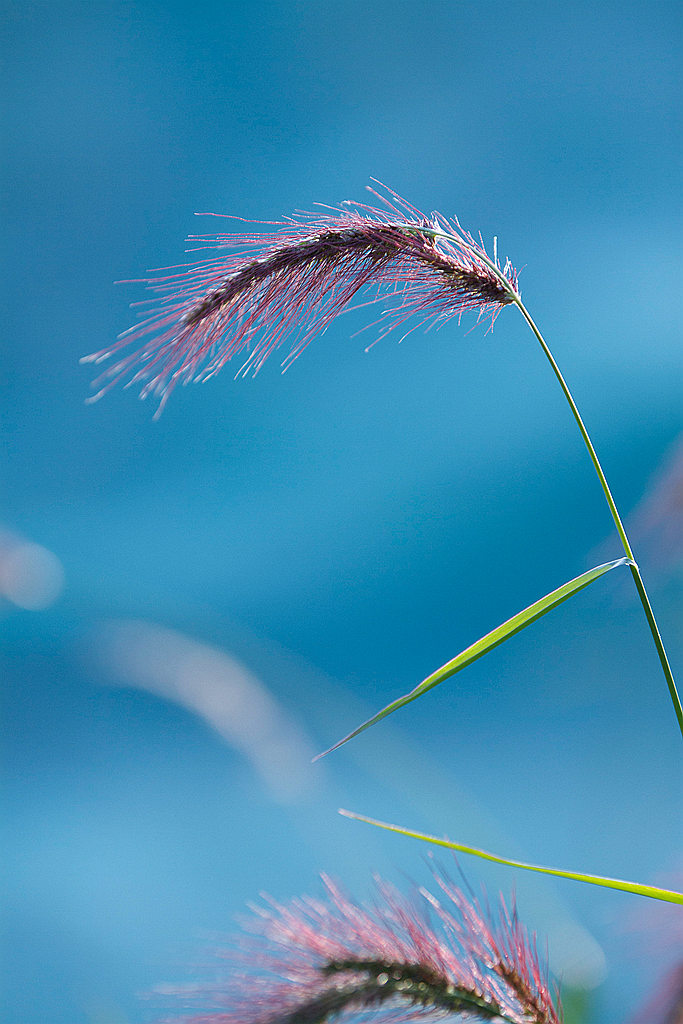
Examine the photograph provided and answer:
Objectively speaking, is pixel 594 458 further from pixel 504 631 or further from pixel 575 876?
pixel 575 876

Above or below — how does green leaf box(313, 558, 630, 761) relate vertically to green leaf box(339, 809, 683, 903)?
above

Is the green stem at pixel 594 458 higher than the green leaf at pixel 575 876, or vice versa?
the green stem at pixel 594 458

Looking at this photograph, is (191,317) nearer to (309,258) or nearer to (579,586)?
(309,258)

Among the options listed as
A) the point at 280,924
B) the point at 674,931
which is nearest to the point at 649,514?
the point at 674,931

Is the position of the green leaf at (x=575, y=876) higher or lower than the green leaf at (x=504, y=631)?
lower

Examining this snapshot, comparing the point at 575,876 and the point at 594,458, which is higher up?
the point at 594,458

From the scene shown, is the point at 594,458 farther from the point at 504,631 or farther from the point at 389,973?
the point at 389,973

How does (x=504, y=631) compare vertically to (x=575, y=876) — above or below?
above

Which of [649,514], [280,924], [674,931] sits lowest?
[674,931]

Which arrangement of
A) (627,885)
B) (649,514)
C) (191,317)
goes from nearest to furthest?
(627,885) → (191,317) → (649,514)

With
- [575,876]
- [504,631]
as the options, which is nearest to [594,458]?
[504,631]

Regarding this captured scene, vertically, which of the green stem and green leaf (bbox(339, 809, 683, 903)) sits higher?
the green stem
